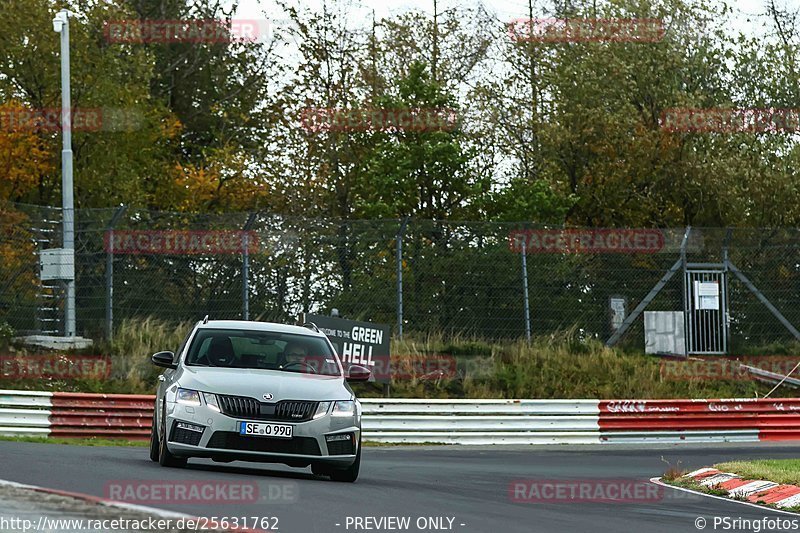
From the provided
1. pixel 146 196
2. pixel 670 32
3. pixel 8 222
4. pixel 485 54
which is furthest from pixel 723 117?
pixel 8 222

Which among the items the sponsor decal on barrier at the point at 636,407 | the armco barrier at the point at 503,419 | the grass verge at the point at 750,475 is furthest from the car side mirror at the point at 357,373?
the sponsor decal on barrier at the point at 636,407

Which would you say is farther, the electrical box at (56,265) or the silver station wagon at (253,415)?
the electrical box at (56,265)

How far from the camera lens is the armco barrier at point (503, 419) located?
22.8 m

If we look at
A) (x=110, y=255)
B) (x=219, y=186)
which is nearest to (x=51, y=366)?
(x=110, y=255)

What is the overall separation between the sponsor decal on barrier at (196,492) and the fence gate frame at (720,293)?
1810 cm

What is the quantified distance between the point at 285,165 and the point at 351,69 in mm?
3581

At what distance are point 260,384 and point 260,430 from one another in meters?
Answer: 0.49

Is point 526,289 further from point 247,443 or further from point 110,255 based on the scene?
point 247,443

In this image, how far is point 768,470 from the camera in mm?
16031

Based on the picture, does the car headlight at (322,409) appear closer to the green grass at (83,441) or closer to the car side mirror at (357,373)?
the car side mirror at (357,373)

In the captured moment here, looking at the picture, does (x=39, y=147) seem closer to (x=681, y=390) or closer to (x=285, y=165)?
(x=285, y=165)

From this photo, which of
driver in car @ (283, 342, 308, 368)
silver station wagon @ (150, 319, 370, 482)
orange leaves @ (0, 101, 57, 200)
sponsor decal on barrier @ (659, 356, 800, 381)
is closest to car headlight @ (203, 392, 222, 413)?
silver station wagon @ (150, 319, 370, 482)

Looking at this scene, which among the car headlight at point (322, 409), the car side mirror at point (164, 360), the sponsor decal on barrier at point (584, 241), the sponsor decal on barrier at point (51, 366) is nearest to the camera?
the car headlight at point (322, 409)

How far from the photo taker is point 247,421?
517 inches
